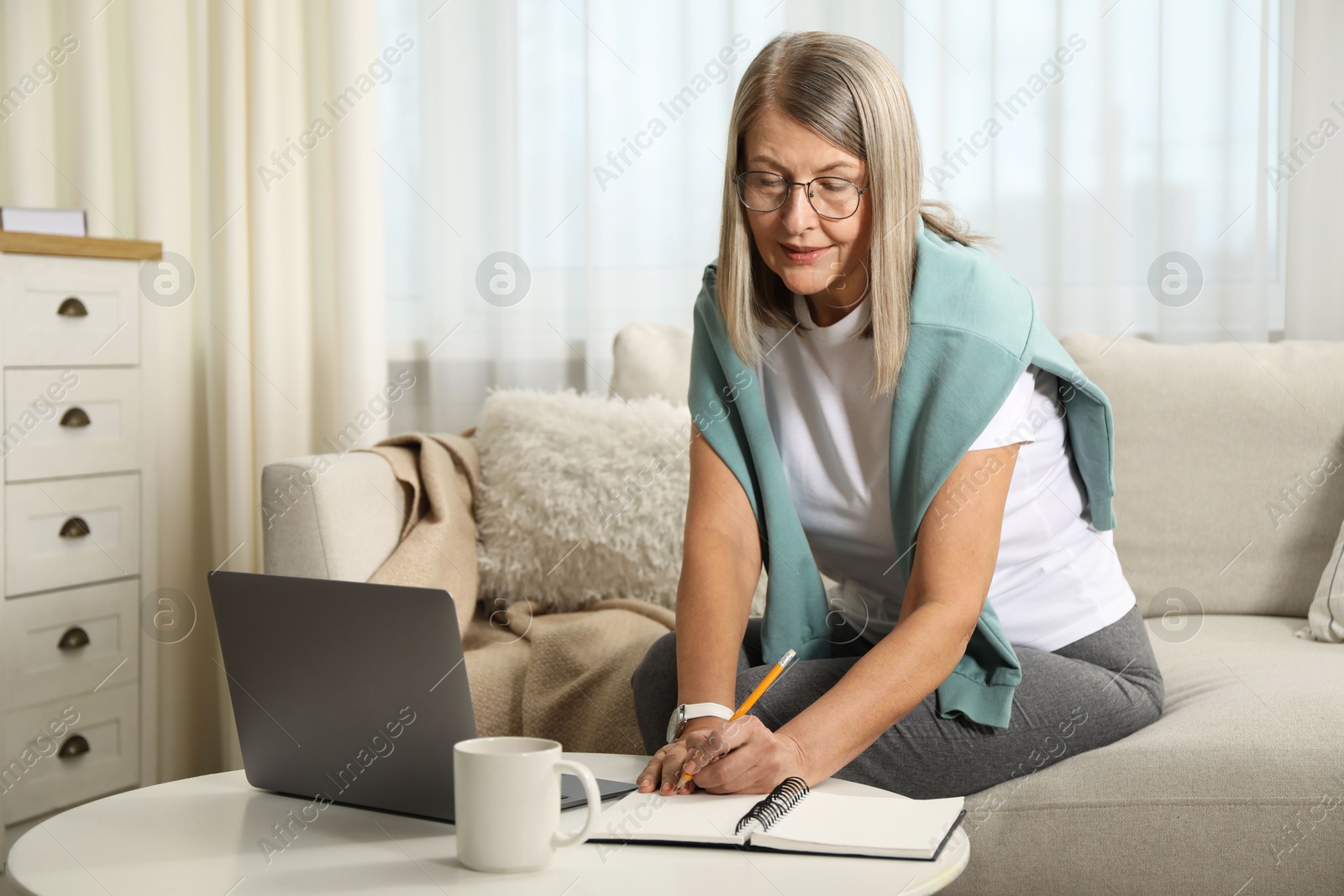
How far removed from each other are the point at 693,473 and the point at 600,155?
120 centimetres

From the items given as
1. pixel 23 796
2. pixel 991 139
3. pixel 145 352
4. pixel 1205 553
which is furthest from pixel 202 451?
pixel 1205 553

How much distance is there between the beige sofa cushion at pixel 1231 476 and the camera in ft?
5.32

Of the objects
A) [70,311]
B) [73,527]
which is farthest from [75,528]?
[70,311]

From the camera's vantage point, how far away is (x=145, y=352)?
1.85 meters

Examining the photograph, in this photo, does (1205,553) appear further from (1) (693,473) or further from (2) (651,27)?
(2) (651,27)

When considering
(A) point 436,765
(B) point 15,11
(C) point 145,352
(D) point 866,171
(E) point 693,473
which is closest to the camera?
(A) point 436,765

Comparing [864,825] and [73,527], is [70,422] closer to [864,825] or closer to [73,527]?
[73,527]

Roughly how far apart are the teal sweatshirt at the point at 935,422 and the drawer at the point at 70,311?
3.43 feet

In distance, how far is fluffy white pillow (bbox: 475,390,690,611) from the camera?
1729mm

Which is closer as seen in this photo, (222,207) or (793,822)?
(793,822)

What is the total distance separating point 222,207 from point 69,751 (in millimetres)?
1061

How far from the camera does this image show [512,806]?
25.9 inches

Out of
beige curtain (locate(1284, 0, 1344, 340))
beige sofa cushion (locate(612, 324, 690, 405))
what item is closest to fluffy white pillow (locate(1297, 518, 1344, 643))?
beige curtain (locate(1284, 0, 1344, 340))

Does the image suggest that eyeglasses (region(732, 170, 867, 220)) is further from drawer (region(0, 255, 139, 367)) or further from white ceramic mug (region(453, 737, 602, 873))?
drawer (region(0, 255, 139, 367))
